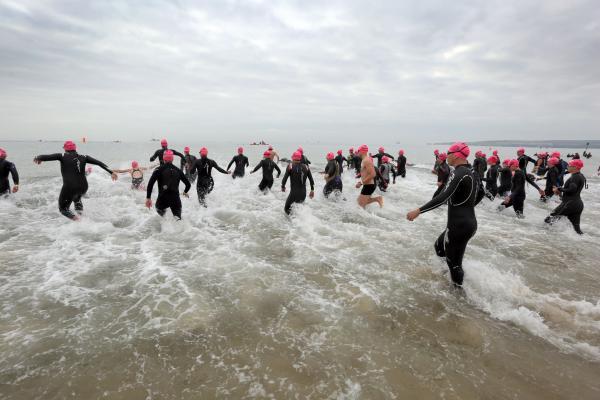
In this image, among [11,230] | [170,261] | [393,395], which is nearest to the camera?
[393,395]

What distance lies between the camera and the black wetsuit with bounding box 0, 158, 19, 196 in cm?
848

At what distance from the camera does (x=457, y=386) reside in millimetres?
2869

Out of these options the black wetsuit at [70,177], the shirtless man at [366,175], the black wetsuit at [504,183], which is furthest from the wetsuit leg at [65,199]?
the black wetsuit at [504,183]

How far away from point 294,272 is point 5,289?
4.21m

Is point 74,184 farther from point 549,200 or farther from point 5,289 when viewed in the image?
point 549,200

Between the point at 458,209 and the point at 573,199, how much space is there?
231 inches

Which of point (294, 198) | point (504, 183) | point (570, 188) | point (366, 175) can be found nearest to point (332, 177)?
point (366, 175)

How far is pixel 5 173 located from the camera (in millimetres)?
8914

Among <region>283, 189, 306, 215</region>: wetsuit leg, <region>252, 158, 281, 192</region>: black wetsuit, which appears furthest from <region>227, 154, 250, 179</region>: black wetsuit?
<region>283, 189, 306, 215</region>: wetsuit leg

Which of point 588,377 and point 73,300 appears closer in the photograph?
point 588,377

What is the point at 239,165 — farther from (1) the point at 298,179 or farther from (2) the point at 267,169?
(1) the point at 298,179

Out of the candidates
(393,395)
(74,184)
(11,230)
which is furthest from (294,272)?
Result: (11,230)

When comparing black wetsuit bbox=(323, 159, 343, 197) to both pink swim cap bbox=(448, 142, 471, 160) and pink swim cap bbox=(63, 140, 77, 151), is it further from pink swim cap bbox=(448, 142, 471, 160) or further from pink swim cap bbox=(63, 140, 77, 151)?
pink swim cap bbox=(63, 140, 77, 151)

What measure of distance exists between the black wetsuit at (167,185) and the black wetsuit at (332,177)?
16.9 ft
